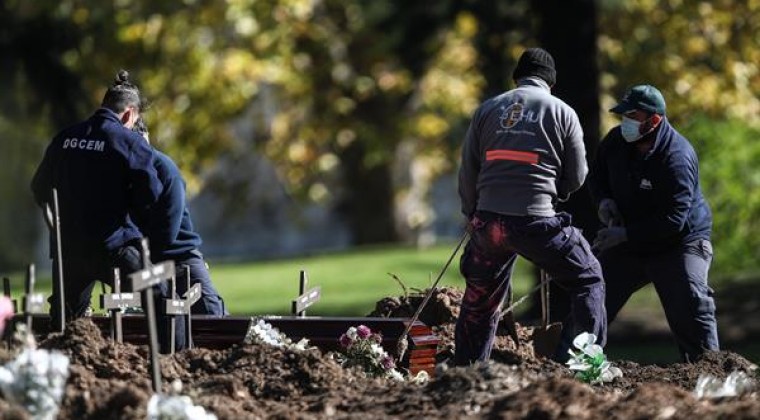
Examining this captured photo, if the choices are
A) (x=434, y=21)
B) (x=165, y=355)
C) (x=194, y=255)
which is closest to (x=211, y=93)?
(x=434, y=21)

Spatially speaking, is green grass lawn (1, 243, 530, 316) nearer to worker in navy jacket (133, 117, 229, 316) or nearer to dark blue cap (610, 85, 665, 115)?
worker in navy jacket (133, 117, 229, 316)

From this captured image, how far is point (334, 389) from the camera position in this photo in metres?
8.13

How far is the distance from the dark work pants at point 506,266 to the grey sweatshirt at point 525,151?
0.08m

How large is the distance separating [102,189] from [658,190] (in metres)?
2.97

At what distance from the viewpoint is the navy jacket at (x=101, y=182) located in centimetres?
976

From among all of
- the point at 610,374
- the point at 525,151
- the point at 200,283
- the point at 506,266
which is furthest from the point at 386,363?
the point at 200,283

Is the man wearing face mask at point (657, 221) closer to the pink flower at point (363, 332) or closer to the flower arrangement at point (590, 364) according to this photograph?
the flower arrangement at point (590, 364)

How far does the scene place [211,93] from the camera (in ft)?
87.4

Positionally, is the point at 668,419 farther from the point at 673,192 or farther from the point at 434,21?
the point at 434,21

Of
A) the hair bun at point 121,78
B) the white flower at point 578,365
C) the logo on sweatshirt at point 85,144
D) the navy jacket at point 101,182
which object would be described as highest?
the hair bun at point 121,78

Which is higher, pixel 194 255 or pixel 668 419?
pixel 194 255

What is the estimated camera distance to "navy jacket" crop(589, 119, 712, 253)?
10.1 meters

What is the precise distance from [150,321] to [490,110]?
2.38 m

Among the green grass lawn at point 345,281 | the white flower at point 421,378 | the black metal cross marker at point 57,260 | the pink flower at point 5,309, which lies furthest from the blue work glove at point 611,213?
the green grass lawn at point 345,281
